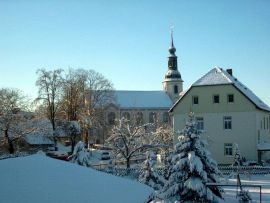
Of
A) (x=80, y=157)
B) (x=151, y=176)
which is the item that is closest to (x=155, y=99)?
(x=80, y=157)

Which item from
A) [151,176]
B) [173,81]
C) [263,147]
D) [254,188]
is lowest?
[254,188]

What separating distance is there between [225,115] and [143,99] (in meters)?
51.8

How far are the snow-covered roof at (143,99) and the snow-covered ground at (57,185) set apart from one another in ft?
252

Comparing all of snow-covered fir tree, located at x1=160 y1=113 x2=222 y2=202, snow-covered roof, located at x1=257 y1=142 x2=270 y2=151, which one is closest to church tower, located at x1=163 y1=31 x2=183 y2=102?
snow-covered roof, located at x1=257 y1=142 x2=270 y2=151

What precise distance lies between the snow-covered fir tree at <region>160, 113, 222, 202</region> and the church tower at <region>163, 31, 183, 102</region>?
2996 inches

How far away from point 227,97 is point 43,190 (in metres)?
34.0

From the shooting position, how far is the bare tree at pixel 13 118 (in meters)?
49.6

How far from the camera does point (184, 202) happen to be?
18875 mm

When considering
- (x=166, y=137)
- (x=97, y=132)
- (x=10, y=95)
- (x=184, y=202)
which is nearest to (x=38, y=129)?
(x=10, y=95)

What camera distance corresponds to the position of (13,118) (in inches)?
1988

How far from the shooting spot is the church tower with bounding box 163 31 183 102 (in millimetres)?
95188

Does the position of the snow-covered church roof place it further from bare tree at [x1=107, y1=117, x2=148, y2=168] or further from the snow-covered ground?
the snow-covered ground

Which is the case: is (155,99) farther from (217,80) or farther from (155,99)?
(217,80)

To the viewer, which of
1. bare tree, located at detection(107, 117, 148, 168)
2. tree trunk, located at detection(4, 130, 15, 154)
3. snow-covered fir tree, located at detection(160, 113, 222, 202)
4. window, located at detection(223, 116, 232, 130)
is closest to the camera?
snow-covered fir tree, located at detection(160, 113, 222, 202)
